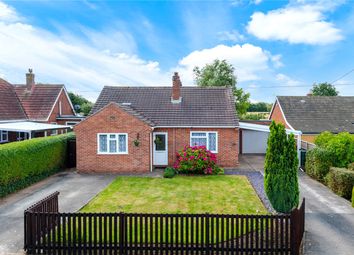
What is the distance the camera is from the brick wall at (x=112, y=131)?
19.1m

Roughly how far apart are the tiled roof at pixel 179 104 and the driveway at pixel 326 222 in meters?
7.74

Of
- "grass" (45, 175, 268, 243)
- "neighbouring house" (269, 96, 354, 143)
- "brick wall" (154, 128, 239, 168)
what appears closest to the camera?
"grass" (45, 175, 268, 243)

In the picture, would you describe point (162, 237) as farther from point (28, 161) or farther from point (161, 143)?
point (161, 143)

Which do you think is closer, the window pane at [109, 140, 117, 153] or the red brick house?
the red brick house

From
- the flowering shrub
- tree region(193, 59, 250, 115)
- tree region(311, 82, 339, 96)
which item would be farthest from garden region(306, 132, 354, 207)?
tree region(311, 82, 339, 96)

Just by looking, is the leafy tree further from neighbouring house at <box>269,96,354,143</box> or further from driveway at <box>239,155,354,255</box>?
driveway at <box>239,155,354,255</box>

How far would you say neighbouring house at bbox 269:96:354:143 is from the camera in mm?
27703

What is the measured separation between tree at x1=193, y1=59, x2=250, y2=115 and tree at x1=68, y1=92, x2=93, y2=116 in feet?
70.3

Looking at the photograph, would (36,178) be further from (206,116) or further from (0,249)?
(206,116)

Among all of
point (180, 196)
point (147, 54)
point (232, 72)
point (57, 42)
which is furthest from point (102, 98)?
point (232, 72)

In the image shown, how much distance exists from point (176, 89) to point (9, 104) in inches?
653

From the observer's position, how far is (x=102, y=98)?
23.8 meters

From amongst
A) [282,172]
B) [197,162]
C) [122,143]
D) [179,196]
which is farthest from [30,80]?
[282,172]

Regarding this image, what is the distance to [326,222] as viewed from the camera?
10344mm
